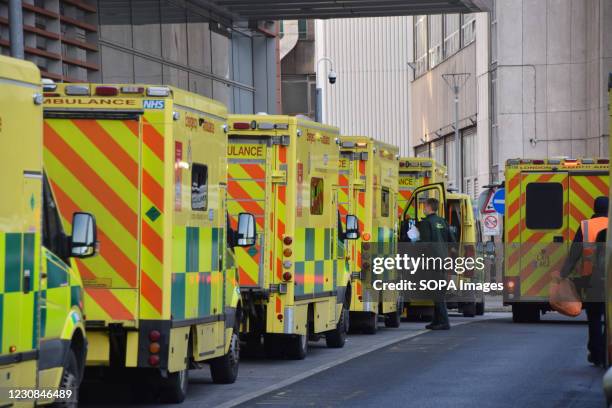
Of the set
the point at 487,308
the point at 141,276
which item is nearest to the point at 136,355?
the point at 141,276

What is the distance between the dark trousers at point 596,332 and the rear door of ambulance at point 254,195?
11.9ft

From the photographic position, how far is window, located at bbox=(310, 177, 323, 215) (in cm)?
1906

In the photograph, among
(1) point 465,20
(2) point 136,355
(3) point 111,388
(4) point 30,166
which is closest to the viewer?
(4) point 30,166

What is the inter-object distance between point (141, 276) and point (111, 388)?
289 cm

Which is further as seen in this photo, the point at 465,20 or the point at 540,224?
the point at 465,20

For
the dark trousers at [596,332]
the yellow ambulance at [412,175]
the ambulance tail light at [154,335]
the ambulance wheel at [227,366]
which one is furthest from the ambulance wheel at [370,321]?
the ambulance tail light at [154,335]

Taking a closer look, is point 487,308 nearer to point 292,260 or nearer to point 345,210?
point 345,210

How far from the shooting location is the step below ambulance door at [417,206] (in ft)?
85.8

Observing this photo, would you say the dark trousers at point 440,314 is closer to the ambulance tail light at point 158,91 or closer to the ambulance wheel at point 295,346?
the ambulance wheel at point 295,346

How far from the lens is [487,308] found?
35.9 m

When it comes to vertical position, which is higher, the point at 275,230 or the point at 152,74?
the point at 152,74

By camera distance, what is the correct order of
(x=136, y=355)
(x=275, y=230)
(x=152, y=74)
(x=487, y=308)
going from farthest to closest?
1. (x=487, y=308)
2. (x=152, y=74)
3. (x=275, y=230)
4. (x=136, y=355)

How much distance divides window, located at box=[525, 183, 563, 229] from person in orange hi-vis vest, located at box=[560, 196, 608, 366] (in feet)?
28.2

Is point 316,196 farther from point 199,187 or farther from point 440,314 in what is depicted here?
point 440,314
